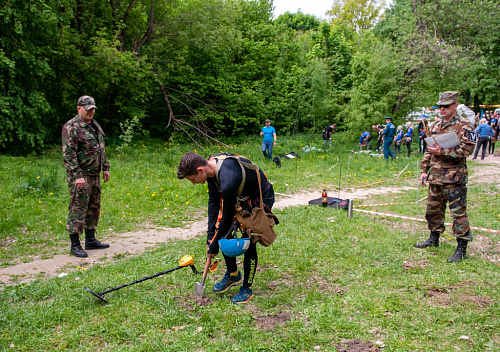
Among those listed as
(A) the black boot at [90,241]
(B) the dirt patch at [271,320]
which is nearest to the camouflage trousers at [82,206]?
(A) the black boot at [90,241]

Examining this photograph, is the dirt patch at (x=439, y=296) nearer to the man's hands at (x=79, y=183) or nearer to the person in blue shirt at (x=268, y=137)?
the man's hands at (x=79, y=183)

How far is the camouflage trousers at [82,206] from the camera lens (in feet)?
18.0

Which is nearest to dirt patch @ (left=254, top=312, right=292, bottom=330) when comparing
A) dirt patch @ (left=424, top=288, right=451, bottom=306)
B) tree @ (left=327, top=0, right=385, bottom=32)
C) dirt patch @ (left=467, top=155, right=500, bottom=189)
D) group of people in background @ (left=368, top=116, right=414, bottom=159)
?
dirt patch @ (left=424, top=288, right=451, bottom=306)

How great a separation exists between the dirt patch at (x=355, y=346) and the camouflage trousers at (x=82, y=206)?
13.2 ft

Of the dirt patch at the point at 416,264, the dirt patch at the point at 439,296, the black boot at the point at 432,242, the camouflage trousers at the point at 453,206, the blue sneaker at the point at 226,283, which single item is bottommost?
the blue sneaker at the point at 226,283

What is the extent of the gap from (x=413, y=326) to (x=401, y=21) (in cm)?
2322

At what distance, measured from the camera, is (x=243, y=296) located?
12.9 feet

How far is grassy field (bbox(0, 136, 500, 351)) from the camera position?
3217 millimetres

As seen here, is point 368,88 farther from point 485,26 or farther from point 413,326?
point 413,326

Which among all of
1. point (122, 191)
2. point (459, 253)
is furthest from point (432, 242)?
point (122, 191)

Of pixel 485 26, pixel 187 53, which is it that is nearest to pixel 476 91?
pixel 485 26

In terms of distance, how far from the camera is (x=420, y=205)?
344 inches

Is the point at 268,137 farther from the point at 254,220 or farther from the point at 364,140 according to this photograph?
the point at 254,220

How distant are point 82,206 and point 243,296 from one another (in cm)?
296
